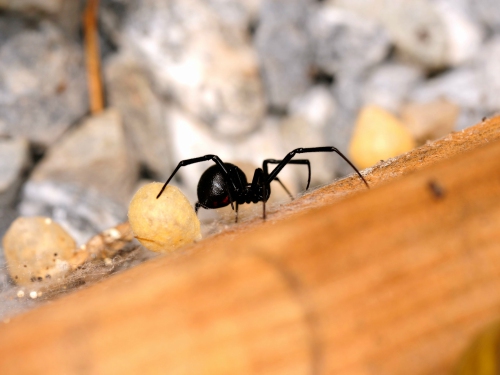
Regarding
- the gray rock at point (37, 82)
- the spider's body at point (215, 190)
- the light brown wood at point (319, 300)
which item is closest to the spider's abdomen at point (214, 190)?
the spider's body at point (215, 190)

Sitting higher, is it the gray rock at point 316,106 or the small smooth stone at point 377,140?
the gray rock at point 316,106

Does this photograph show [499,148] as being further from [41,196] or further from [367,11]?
[367,11]

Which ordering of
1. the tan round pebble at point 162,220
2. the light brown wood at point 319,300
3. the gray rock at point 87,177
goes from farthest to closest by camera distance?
the gray rock at point 87,177, the tan round pebble at point 162,220, the light brown wood at point 319,300

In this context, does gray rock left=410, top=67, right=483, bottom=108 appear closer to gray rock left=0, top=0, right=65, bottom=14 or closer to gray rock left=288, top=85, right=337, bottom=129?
gray rock left=288, top=85, right=337, bottom=129

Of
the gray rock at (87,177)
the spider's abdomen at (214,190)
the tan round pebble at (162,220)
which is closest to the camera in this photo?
the tan round pebble at (162,220)

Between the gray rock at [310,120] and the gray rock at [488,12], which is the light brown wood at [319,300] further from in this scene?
the gray rock at [488,12]

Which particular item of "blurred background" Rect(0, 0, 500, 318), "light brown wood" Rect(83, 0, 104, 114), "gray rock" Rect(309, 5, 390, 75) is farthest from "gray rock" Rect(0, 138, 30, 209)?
"gray rock" Rect(309, 5, 390, 75)
